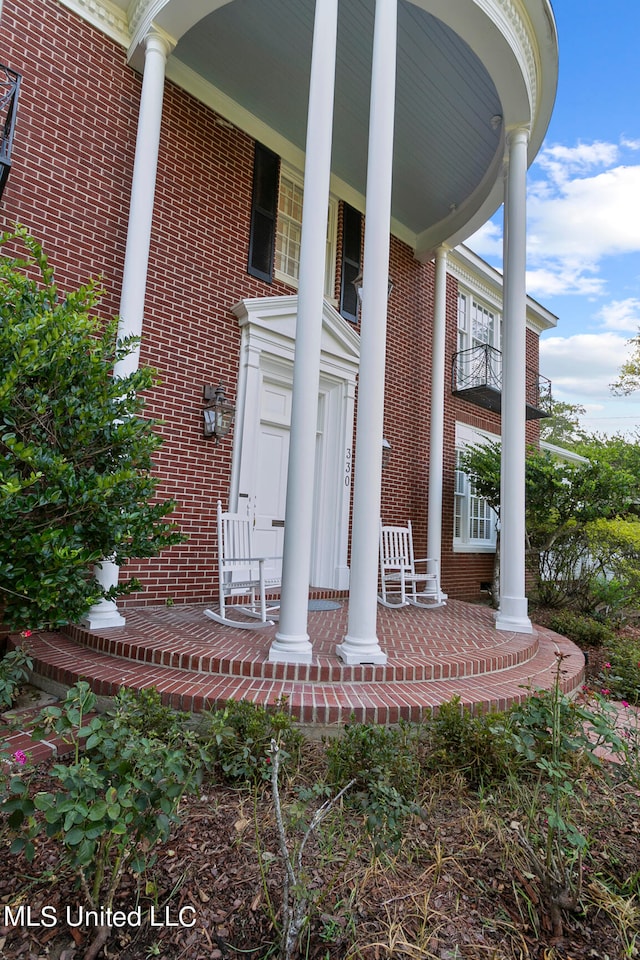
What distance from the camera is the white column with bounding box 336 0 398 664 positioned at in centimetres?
340

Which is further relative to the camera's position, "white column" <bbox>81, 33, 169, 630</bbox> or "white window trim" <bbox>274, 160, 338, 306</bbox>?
"white window trim" <bbox>274, 160, 338, 306</bbox>

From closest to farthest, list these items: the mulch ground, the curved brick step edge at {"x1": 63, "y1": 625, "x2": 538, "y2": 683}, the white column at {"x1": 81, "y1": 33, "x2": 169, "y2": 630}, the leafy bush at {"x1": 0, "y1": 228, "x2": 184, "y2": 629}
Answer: the mulch ground, the leafy bush at {"x1": 0, "y1": 228, "x2": 184, "y2": 629}, the curved brick step edge at {"x1": 63, "y1": 625, "x2": 538, "y2": 683}, the white column at {"x1": 81, "y1": 33, "x2": 169, "y2": 630}

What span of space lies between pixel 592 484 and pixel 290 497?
5.19 metres

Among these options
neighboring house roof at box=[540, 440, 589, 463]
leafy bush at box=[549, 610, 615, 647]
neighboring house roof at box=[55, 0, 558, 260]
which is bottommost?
leafy bush at box=[549, 610, 615, 647]

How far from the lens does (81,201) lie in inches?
181

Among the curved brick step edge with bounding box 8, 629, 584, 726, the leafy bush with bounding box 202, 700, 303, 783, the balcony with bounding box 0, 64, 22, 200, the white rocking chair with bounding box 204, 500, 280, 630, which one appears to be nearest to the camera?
the leafy bush with bounding box 202, 700, 303, 783

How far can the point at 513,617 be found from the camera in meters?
4.93

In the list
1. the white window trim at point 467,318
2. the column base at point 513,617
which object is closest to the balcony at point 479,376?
the white window trim at point 467,318

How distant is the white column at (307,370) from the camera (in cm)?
332

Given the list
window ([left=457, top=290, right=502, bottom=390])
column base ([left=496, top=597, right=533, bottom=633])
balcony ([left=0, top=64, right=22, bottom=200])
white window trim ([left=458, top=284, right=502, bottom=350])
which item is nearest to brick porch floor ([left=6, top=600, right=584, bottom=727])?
column base ([left=496, top=597, right=533, bottom=633])

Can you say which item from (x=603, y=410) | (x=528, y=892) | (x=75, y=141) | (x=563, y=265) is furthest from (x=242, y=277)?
(x=603, y=410)

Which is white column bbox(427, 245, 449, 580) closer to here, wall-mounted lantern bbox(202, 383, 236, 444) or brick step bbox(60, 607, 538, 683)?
brick step bbox(60, 607, 538, 683)

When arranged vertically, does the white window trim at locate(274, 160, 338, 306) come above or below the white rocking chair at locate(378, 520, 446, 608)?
above

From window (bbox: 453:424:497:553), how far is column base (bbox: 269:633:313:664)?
5.59 metres
